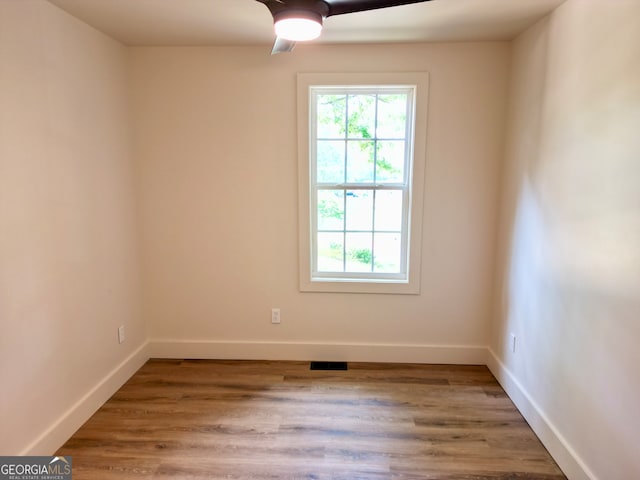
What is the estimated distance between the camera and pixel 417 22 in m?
2.22

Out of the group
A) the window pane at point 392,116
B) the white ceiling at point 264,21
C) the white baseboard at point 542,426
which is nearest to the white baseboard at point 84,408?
the white ceiling at point 264,21

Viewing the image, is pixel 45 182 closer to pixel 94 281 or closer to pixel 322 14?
pixel 94 281

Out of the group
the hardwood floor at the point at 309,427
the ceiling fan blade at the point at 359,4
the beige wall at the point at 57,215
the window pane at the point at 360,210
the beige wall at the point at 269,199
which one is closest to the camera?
the ceiling fan blade at the point at 359,4

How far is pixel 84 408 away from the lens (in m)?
2.25

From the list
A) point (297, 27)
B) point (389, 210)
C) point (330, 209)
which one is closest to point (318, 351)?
point (330, 209)

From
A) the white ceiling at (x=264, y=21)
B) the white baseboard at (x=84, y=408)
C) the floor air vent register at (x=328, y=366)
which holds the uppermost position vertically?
the white ceiling at (x=264, y=21)

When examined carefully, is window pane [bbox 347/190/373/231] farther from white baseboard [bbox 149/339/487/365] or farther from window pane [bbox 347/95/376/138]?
white baseboard [bbox 149/339/487/365]

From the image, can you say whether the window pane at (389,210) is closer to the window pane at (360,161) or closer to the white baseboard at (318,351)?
the window pane at (360,161)

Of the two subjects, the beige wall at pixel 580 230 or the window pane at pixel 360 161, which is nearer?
the beige wall at pixel 580 230

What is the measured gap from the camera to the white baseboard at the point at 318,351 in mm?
2934

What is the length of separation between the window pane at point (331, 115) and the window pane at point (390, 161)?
1.09ft

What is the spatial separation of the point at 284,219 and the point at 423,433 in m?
1.69

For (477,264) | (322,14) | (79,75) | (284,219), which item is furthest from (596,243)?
(79,75)

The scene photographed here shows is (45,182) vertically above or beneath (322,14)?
beneath
